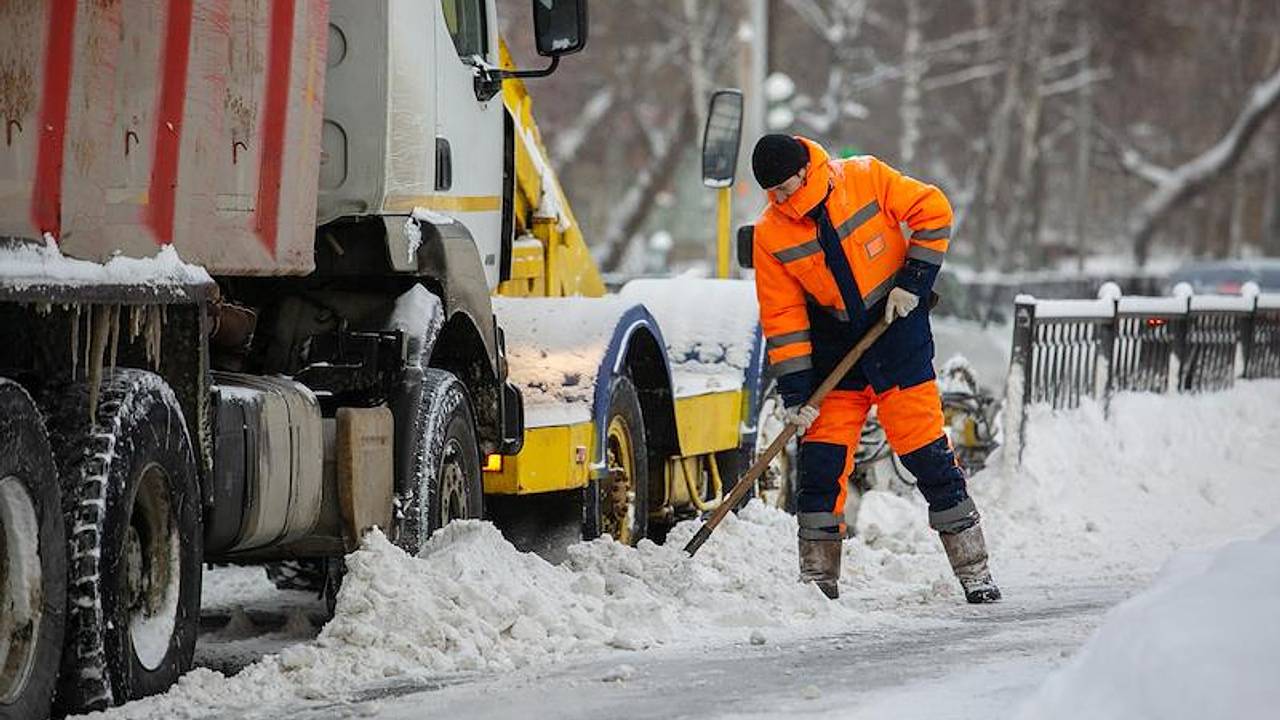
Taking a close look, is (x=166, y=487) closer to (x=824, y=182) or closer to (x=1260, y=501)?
(x=824, y=182)

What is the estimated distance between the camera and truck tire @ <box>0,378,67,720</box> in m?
5.76

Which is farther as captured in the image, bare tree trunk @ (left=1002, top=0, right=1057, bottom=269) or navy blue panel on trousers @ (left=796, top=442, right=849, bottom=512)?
bare tree trunk @ (left=1002, top=0, right=1057, bottom=269)

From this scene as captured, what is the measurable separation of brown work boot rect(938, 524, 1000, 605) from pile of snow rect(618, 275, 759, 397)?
95.3 inches

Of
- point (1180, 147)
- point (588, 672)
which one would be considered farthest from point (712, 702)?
point (1180, 147)

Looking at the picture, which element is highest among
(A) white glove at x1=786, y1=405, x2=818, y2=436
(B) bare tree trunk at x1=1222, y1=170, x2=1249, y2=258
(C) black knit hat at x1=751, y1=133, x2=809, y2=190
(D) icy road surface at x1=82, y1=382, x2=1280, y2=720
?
(B) bare tree trunk at x1=1222, y1=170, x2=1249, y2=258

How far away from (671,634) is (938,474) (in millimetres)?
1632

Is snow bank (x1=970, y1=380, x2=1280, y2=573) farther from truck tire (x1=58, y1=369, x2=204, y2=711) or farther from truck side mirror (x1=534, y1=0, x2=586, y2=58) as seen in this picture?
truck tire (x1=58, y1=369, x2=204, y2=711)

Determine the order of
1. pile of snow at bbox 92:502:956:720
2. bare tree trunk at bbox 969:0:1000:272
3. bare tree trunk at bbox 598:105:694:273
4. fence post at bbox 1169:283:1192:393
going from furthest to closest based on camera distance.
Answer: bare tree trunk at bbox 969:0:1000:272 → bare tree trunk at bbox 598:105:694:273 → fence post at bbox 1169:283:1192:393 → pile of snow at bbox 92:502:956:720

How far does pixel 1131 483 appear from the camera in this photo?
14.3 m

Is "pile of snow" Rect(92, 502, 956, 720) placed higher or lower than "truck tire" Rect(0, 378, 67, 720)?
lower

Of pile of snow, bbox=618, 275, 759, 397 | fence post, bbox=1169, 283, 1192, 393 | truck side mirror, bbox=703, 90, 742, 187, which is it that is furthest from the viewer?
fence post, bbox=1169, 283, 1192, 393

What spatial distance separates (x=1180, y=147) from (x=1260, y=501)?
180 feet

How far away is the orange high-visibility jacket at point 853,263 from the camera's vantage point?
29.1 ft

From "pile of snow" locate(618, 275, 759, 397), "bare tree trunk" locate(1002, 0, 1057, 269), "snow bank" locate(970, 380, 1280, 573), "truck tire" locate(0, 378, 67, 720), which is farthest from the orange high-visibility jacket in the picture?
"bare tree trunk" locate(1002, 0, 1057, 269)
